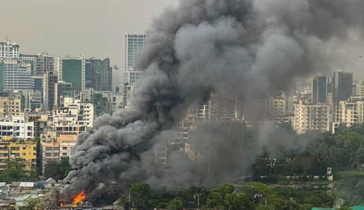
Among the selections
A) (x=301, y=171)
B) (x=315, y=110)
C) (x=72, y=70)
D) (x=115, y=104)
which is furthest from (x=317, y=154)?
(x=72, y=70)

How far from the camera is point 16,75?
62406 millimetres

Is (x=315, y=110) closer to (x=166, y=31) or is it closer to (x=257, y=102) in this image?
(x=257, y=102)

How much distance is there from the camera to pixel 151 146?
2252cm

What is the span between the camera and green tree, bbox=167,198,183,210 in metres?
21.0

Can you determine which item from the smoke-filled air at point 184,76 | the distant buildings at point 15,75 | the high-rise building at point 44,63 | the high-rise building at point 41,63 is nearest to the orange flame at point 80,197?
the smoke-filled air at point 184,76

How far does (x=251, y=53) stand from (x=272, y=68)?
1.92 feet

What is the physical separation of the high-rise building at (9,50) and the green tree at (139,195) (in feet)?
154

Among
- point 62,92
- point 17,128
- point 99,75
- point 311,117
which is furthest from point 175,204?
point 99,75

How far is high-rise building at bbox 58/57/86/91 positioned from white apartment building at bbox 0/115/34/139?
2645 cm

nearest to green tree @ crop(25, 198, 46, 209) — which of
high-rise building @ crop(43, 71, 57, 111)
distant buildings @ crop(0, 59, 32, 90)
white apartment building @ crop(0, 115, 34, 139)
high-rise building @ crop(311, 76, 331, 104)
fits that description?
white apartment building @ crop(0, 115, 34, 139)

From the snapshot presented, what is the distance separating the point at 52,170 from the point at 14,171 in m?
1.19

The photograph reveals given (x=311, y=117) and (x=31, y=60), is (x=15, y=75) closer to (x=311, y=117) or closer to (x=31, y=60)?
(x=31, y=60)

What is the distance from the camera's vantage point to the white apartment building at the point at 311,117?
109 ft

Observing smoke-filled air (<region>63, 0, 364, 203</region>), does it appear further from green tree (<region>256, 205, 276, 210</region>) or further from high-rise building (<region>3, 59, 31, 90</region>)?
high-rise building (<region>3, 59, 31, 90</region>)
